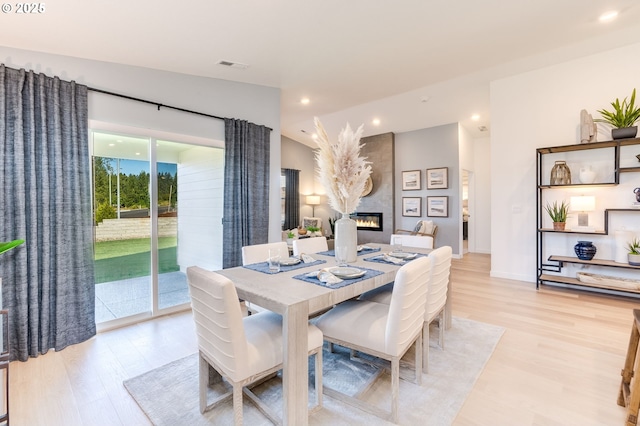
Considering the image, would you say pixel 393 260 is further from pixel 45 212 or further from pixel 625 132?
pixel 625 132

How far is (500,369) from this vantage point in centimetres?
215

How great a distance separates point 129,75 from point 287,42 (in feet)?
5.34

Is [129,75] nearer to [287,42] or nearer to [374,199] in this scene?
[287,42]

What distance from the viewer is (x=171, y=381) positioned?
202 cm

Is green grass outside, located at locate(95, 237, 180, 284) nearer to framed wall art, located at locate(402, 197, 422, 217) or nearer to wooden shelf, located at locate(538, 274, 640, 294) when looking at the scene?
wooden shelf, located at locate(538, 274, 640, 294)

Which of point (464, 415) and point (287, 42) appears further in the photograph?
point (287, 42)

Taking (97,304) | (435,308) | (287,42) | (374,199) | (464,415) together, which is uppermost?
(287,42)

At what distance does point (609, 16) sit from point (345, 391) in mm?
4426

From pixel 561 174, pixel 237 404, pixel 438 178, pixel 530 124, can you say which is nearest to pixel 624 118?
pixel 561 174

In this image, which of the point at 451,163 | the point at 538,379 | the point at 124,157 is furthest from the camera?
the point at 451,163

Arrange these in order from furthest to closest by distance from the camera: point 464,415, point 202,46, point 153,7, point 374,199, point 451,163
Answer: point 374,199 < point 451,163 < point 202,46 < point 153,7 < point 464,415

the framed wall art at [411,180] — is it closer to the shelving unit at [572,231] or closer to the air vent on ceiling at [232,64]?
the shelving unit at [572,231]

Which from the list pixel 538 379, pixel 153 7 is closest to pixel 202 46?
pixel 153 7

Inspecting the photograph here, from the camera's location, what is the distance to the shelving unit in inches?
141
